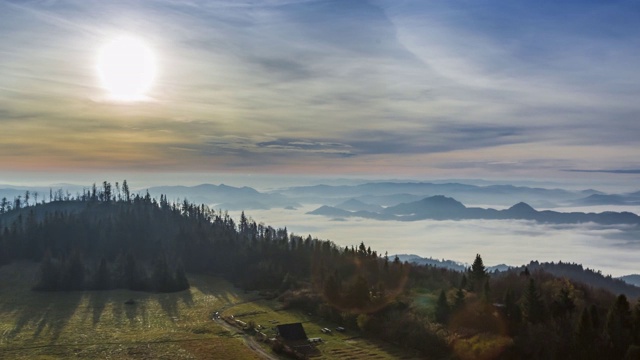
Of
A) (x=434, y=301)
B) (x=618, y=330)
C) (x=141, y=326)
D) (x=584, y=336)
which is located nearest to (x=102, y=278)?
(x=141, y=326)

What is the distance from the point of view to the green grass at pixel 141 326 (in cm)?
8094

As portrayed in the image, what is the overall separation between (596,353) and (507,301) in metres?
18.6

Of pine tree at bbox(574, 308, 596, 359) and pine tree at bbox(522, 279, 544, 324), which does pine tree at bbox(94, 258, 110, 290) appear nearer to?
pine tree at bbox(522, 279, 544, 324)

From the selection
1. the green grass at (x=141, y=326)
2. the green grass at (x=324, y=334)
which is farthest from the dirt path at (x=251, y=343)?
the green grass at (x=324, y=334)

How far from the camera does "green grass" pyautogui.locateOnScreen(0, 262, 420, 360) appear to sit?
80.9 metres

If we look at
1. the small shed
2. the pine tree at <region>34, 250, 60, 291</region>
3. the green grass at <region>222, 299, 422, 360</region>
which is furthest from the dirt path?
the pine tree at <region>34, 250, 60, 291</region>

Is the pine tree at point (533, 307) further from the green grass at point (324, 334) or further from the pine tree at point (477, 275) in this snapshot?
the pine tree at point (477, 275)

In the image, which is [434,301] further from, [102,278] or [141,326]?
[102,278]

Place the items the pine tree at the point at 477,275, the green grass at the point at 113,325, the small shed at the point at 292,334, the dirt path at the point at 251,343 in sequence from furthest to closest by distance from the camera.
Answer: the pine tree at the point at 477,275 < the small shed at the point at 292,334 < the green grass at the point at 113,325 < the dirt path at the point at 251,343

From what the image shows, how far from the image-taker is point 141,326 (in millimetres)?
102875

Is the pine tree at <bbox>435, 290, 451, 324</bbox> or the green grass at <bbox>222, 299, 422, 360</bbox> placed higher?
the pine tree at <bbox>435, 290, 451, 324</bbox>

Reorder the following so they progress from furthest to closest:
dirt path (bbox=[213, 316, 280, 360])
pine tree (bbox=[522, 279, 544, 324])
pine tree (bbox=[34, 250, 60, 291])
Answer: pine tree (bbox=[34, 250, 60, 291]) → pine tree (bbox=[522, 279, 544, 324]) → dirt path (bbox=[213, 316, 280, 360])

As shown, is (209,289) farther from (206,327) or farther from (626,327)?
(626,327)

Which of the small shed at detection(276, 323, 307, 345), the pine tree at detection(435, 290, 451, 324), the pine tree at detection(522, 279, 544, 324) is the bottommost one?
the small shed at detection(276, 323, 307, 345)
